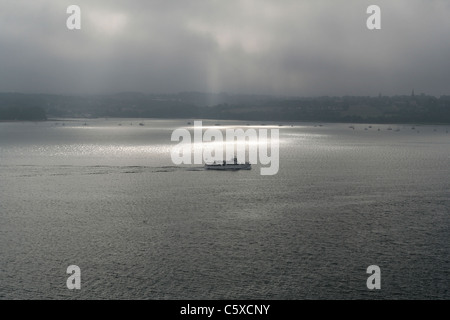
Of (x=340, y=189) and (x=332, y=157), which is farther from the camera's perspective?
(x=332, y=157)

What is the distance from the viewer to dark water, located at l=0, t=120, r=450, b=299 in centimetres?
2162

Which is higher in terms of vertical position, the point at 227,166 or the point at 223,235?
the point at 227,166

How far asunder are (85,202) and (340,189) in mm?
23057

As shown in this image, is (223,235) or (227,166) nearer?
(223,235)

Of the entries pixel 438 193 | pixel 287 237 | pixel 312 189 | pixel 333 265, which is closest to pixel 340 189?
pixel 312 189

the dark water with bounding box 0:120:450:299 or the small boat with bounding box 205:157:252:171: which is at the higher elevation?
the small boat with bounding box 205:157:252:171

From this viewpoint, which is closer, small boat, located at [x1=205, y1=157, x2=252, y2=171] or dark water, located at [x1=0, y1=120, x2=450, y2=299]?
dark water, located at [x1=0, y1=120, x2=450, y2=299]

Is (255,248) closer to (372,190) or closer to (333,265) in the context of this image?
(333,265)

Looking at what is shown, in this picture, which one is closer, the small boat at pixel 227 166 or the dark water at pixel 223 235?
the dark water at pixel 223 235

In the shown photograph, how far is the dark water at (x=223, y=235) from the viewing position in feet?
70.9

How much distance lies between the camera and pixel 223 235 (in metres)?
29.1

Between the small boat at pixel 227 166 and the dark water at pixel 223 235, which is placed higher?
the small boat at pixel 227 166

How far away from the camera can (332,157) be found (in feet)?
256
